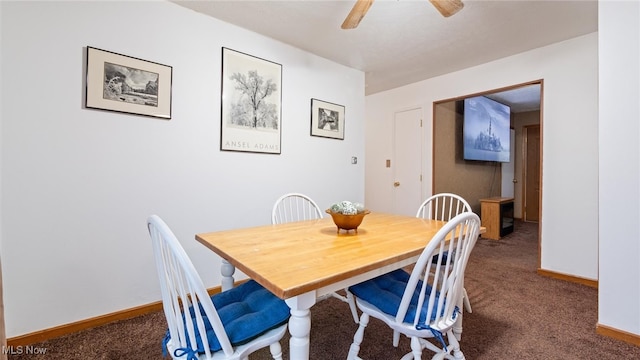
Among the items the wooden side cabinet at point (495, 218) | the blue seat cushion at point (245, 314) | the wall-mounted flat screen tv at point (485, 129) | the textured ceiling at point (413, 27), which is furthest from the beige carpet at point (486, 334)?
the wall-mounted flat screen tv at point (485, 129)

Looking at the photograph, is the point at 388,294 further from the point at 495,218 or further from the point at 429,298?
the point at 495,218

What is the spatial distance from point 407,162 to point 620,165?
2.47 m

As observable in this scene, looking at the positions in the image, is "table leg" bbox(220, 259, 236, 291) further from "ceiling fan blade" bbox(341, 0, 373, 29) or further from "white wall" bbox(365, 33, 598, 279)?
"white wall" bbox(365, 33, 598, 279)

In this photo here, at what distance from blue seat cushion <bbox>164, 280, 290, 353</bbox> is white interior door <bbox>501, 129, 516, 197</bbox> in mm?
6093

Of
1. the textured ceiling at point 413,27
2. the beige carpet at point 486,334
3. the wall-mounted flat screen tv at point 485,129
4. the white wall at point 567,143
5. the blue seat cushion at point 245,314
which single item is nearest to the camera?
the blue seat cushion at point 245,314

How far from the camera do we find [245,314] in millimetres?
1108

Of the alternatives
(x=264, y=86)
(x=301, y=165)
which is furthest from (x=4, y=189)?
(x=301, y=165)

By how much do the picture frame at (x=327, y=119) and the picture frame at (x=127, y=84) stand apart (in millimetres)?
1396

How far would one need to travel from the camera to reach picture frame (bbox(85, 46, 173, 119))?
5.99 ft

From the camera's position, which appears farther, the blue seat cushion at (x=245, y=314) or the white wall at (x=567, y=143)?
the white wall at (x=567, y=143)

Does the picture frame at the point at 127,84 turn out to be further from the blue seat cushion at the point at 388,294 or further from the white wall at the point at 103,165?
the blue seat cushion at the point at 388,294

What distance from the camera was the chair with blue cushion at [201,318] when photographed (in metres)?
0.83

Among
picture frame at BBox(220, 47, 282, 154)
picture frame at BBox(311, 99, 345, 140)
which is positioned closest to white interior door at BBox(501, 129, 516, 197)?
picture frame at BBox(311, 99, 345, 140)

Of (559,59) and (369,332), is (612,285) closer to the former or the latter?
(369,332)
